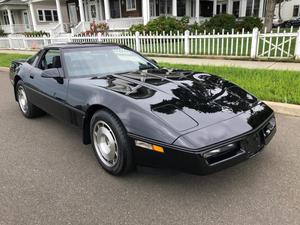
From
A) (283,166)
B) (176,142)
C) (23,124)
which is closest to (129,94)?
(176,142)

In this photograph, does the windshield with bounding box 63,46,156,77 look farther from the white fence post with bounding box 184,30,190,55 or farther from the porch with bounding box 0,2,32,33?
the porch with bounding box 0,2,32,33

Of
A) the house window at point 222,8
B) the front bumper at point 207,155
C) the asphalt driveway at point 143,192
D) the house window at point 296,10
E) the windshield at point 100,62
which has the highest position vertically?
the house window at point 222,8

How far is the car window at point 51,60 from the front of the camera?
13.7 feet

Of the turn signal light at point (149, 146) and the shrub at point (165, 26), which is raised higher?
the shrub at point (165, 26)

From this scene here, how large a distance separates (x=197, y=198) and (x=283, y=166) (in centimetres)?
121

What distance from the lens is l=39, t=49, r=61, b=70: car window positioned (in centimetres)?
416

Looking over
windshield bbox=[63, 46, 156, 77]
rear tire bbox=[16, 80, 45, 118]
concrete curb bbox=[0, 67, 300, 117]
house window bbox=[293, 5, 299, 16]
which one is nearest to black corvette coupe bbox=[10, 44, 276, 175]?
windshield bbox=[63, 46, 156, 77]

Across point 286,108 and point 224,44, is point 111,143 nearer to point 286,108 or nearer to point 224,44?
point 286,108

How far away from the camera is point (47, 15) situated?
103ft

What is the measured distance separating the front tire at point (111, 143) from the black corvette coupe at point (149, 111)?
0.01 meters

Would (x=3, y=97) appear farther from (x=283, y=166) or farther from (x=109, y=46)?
(x=283, y=166)

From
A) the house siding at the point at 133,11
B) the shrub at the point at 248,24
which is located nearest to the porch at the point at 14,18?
the house siding at the point at 133,11

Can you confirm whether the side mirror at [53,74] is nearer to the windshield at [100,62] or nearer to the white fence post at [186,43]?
the windshield at [100,62]

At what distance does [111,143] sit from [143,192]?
2.04 feet
